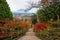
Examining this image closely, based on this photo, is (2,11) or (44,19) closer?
(2,11)

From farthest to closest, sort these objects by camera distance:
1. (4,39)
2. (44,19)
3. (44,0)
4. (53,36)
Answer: (44,19) < (53,36) < (4,39) < (44,0)

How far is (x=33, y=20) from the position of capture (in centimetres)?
4616

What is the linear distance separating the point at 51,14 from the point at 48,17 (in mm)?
1087

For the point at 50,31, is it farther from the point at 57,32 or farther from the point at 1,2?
the point at 1,2

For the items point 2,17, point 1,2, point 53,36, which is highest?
point 1,2

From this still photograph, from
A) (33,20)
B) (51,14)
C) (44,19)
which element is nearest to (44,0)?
(51,14)

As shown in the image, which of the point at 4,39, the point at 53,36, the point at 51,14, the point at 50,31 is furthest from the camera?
the point at 51,14

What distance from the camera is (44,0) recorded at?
9.05 meters

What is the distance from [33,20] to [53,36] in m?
32.2

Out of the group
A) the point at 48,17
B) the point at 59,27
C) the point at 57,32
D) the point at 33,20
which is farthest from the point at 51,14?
the point at 33,20

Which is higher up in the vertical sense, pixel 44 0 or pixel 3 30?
pixel 44 0

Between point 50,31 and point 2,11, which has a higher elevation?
point 2,11

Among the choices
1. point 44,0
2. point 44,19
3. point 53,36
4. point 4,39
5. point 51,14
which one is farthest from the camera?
point 44,19

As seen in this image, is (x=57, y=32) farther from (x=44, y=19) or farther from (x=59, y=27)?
(x=44, y=19)
